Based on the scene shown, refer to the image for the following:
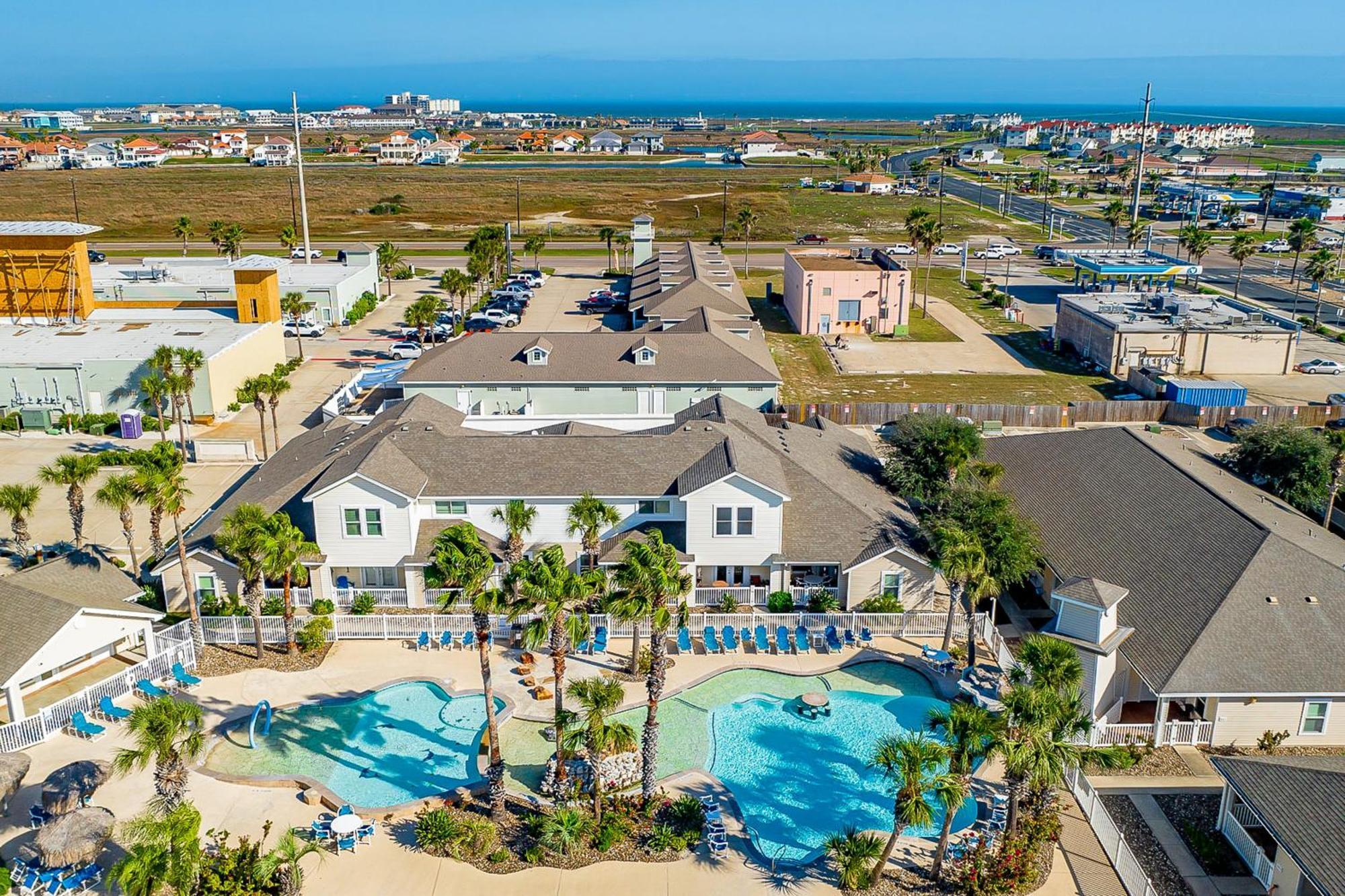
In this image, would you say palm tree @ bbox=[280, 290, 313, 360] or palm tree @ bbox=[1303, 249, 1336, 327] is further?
palm tree @ bbox=[1303, 249, 1336, 327]

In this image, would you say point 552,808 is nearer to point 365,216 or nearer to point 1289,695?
point 1289,695

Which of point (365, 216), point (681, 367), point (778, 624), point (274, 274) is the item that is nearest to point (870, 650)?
point (778, 624)

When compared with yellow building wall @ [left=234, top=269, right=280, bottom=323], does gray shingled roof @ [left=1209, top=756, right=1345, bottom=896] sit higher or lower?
lower

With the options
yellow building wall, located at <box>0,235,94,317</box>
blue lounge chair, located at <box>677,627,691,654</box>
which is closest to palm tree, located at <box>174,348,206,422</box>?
yellow building wall, located at <box>0,235,94,317</box>

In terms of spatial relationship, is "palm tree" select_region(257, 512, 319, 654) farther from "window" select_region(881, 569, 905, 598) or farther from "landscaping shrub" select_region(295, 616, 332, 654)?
"window" select_region(881, 569, 905, 598)

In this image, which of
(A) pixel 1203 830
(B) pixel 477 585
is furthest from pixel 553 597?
(A) pixel 1203 830

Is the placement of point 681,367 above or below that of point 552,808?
above
